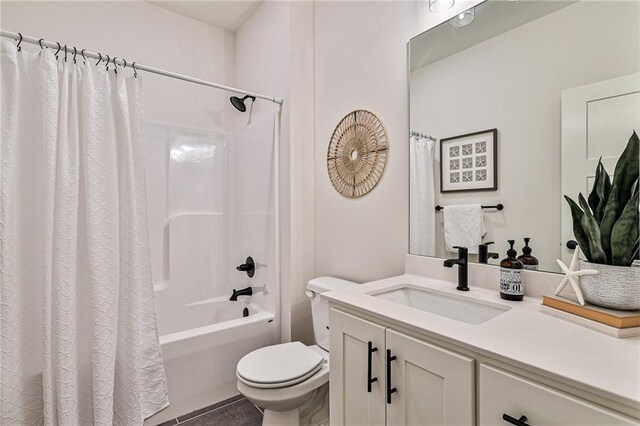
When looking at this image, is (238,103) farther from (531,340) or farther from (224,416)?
(531,340)

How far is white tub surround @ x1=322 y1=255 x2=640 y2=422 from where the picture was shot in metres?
0.56

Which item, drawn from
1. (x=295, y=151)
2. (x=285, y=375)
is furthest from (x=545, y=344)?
(x=295, y=151)

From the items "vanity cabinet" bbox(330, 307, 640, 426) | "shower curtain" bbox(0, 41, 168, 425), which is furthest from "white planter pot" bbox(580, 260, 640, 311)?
"shower curtain" bbox(0, 41, 168, 425)

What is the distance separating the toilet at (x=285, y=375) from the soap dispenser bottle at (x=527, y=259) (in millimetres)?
871

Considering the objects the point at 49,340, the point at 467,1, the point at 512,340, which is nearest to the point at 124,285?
the point at 49,340

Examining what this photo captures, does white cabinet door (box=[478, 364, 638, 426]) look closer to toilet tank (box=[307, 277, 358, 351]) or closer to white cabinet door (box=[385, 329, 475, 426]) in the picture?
white cabinet door (box=[385, 329, 475, 426])

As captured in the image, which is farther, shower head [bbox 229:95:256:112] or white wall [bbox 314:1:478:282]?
shower head [bbox 229:95:256:112]

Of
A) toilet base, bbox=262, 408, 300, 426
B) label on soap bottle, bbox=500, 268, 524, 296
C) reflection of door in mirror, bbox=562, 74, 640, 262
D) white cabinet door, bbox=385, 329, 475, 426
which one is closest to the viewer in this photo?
white cabinet door, bbox=385, 329, 475, 426

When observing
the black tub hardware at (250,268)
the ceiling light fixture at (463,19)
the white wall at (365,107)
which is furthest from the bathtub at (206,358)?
the ceiling light fixture at (463,19)

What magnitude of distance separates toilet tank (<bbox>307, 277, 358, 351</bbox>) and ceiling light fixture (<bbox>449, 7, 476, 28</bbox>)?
1316mm

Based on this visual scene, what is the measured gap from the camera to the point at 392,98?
1533 mm

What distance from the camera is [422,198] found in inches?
55.7

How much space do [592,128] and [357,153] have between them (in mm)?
1008

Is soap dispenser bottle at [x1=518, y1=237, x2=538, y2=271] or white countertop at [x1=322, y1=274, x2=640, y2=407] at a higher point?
soap dispenser bottle at [x1=518, y1=237, x2=538, y2=271]
